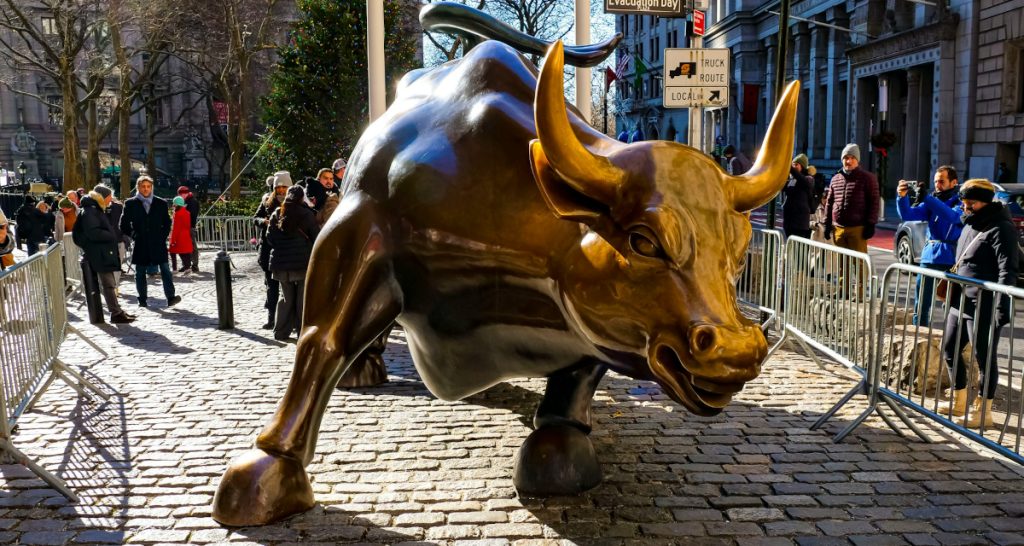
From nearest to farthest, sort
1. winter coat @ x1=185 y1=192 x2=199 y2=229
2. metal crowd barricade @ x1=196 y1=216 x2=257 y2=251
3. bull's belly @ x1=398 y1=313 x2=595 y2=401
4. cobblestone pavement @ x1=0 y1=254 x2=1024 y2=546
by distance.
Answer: bull's belly @ x1=398 y1=313 x2=595 y2=401
cobblestone pavement @ x1=0 y1=254 x2=1024 y2=546
winter coat @ x1=185 y1=192 x2=199 y2=229
metal crowd barricade @ x1=196 y1=216 x2=257 y2=251

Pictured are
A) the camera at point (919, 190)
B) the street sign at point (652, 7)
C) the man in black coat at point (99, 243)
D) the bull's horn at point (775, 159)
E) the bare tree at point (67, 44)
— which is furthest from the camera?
the bare tree at point (67, 44)

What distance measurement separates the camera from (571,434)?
14.9 ft

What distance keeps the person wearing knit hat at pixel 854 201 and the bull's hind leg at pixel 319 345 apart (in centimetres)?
789

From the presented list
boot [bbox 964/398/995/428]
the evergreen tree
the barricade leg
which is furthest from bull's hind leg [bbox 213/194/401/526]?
the evergreen tree

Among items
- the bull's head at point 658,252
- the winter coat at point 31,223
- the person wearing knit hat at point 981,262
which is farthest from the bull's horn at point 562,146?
the winter coat at point 31,223

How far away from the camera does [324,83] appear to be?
16641mm

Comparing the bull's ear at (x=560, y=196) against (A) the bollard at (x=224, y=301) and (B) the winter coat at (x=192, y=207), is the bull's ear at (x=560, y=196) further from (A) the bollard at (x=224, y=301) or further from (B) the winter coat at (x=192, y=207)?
(B) the winter coat at (x=192, y=207)

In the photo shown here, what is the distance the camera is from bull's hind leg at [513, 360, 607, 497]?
4426mm

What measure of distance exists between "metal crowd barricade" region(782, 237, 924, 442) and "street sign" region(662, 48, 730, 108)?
2.59m

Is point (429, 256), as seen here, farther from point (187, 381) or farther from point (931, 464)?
point (187, 381)

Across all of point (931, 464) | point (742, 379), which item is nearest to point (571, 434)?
point (742, 379)

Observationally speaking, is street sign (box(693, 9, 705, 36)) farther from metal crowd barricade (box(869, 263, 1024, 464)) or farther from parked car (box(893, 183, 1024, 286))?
parked car (box(893, 183, 1024, 286))

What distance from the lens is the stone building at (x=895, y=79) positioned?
2527 cm

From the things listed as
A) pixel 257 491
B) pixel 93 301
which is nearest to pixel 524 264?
pixel 257 491
